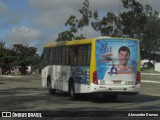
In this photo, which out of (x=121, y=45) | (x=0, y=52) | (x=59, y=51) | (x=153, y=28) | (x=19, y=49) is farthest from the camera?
(x=153, y=28)

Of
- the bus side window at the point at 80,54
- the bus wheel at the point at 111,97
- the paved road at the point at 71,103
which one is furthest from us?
the bus wheel at the point at 111,97

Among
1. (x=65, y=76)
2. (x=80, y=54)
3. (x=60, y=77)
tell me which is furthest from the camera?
(x=60, y=77)

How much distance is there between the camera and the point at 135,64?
22.1 meters

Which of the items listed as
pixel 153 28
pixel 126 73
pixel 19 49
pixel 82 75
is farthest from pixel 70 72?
pixel 153 28

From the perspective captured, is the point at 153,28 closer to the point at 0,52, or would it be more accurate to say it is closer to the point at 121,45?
the point at 0,52

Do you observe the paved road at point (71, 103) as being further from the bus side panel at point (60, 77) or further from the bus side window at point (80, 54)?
the bus side window at point (80, 54)

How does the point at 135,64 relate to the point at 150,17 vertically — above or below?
below

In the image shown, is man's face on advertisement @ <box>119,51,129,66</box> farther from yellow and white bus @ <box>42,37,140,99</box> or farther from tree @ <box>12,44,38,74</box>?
tree @ <box>12,44,38,74</box>

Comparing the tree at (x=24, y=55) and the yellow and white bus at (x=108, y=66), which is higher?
the tree at (x=24, y=55)

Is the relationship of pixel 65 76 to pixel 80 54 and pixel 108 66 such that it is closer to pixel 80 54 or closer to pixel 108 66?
pixel 80 54

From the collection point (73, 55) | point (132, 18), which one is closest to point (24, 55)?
point (132, 18)

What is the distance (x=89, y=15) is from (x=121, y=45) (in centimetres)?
6279

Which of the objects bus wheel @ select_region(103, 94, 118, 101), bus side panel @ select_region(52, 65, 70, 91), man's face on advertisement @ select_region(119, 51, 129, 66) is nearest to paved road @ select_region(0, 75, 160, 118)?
bus wheel @ select_region(103, 94, 118, 101)

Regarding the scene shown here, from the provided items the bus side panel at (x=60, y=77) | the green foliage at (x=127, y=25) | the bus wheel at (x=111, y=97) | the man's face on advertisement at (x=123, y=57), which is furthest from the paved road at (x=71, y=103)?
the green foliage at (x=127, y=25)
